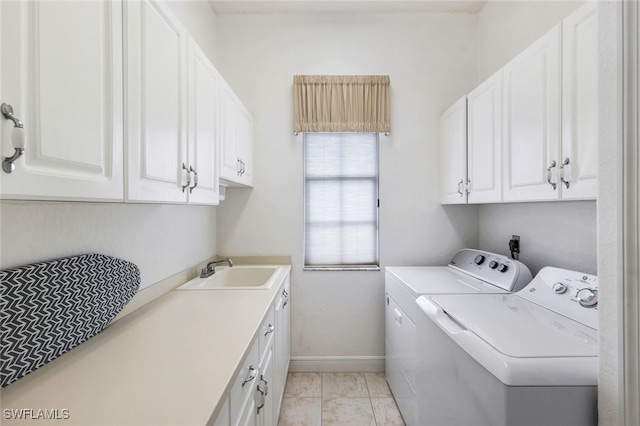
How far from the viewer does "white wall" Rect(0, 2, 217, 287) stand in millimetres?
896

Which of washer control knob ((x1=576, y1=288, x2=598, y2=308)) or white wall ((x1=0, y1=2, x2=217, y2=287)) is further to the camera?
washer control knob ((x1=576, y1=288, x2=598, y2=308))

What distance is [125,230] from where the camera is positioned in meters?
1.36

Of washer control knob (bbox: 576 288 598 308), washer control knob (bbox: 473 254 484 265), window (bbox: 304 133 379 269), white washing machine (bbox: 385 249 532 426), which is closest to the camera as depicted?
washer control knob (bbox: 576 288 598 308)

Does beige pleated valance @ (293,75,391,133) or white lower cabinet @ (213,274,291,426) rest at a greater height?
beige pleated valance @ (293,75,391,133)

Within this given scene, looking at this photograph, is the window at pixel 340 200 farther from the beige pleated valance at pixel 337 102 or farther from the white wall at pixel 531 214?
the white wall at pixel 531 214

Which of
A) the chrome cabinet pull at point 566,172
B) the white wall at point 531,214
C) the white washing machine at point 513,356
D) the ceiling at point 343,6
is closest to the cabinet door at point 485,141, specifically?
the white wall at point 531,214

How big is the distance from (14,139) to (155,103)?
1.82 feet

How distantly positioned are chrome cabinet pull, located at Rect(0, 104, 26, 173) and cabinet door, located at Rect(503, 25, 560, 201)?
1803mm

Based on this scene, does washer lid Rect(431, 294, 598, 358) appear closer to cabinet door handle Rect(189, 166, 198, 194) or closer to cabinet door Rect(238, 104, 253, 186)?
cabinet door handle Rect(189, 166, 198, 194)

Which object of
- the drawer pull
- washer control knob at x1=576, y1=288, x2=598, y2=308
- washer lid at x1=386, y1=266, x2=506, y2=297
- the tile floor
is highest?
washer control knob at x1=576, y1=288, x2=598, y2=308

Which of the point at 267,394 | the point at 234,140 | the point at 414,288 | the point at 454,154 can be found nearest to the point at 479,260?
the point at 414,288

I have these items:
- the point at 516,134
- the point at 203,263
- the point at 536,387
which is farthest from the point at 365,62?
the point at 536,387

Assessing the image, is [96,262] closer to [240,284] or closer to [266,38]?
[240,284]

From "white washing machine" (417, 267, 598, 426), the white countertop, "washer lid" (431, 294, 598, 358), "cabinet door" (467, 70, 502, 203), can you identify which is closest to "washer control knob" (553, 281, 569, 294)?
"white washing machine" (417, 267, 598, 426)
